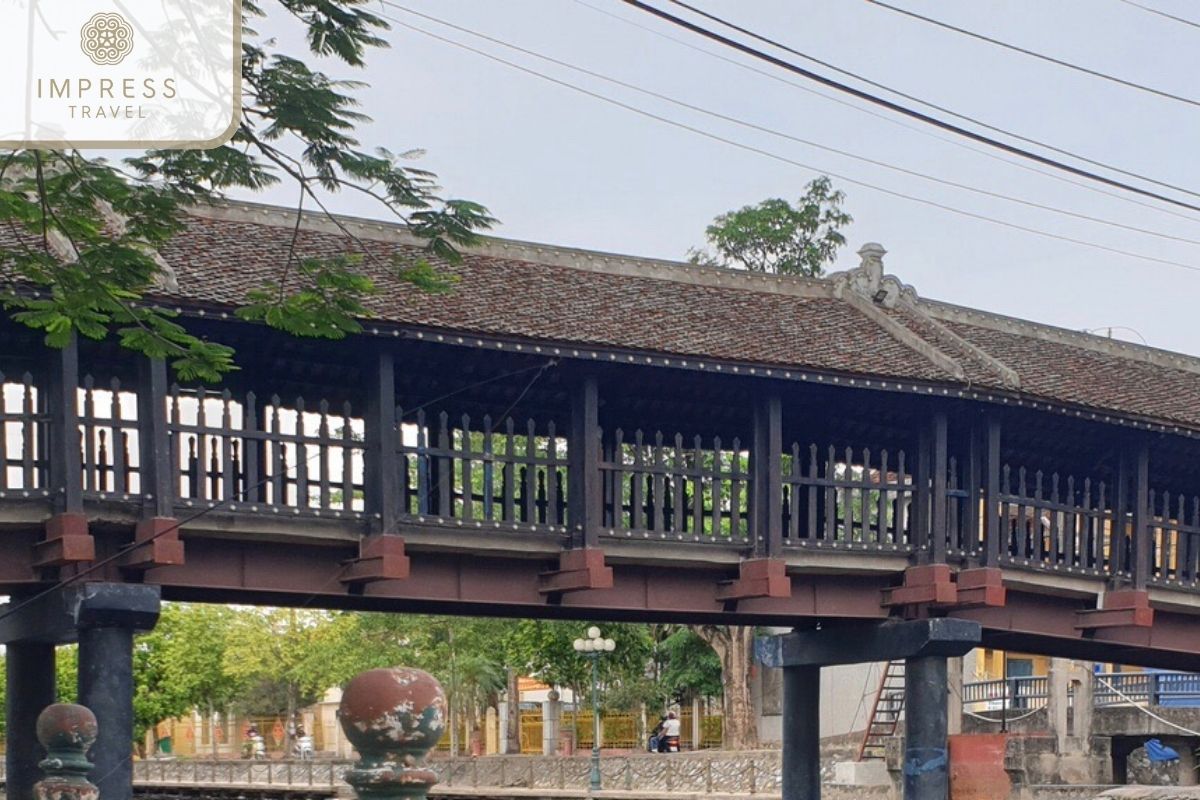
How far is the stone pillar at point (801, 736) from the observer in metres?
25.4

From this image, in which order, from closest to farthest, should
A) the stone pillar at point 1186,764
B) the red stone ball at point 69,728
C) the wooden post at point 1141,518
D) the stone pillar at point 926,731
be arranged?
the red stone ball at point 69,728 < the stone pillar at point 926,731 < the wooden post at point 1141,518 < the stone pillar at point 1186,764

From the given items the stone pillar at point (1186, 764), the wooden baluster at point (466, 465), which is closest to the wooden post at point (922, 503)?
the wooden baluster at point (466, 465)

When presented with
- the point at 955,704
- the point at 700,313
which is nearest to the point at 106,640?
the point at 700,313

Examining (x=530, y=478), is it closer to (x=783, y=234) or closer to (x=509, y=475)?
(x=509, y=475)

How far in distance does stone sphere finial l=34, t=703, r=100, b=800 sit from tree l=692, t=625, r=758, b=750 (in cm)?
3645

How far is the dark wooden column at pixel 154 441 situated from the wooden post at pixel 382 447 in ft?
6.71

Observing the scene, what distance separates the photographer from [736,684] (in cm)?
4594

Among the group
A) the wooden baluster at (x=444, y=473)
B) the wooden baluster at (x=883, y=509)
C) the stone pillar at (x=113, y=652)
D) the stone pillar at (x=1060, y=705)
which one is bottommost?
the stone pillar at (x=1060, y=705)

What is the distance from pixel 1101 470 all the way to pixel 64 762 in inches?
725

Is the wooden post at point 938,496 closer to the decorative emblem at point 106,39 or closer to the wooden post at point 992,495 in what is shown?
the wooden post at point 992,495

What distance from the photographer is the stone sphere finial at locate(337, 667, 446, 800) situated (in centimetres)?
486

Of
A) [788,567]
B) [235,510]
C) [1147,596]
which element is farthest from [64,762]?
[1147,596]

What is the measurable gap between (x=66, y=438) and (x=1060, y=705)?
21372mm

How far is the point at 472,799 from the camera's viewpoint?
1688 inches
